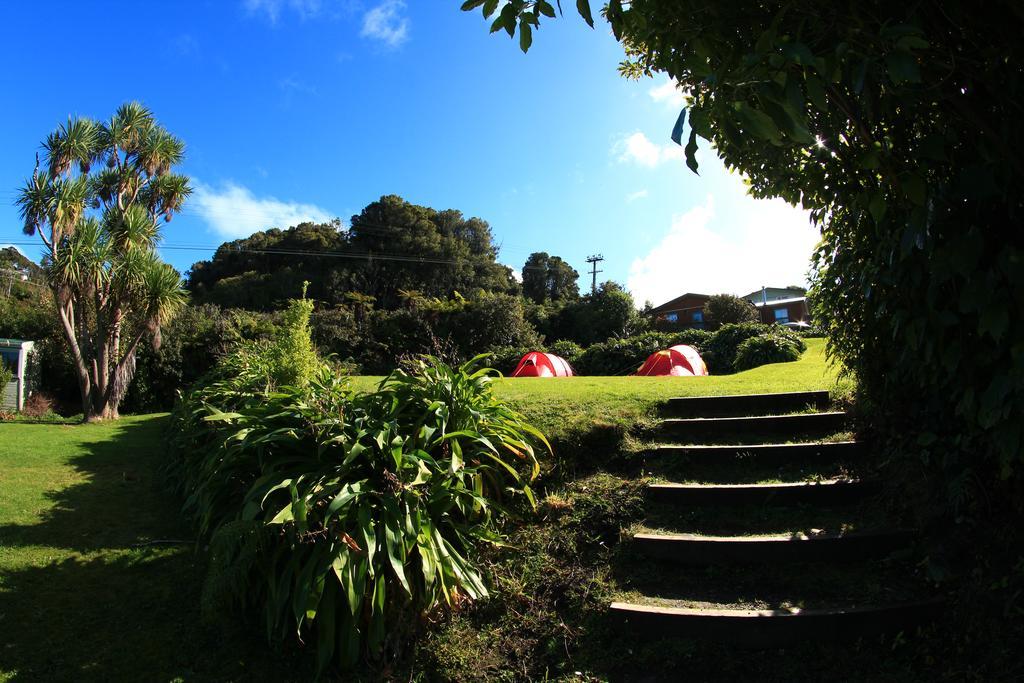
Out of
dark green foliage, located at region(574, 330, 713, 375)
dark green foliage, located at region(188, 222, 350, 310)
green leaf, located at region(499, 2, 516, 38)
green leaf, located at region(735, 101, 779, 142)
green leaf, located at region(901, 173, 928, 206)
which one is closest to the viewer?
green leaf, located at region(735, 101, 779, 142)

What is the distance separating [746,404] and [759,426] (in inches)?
21.0

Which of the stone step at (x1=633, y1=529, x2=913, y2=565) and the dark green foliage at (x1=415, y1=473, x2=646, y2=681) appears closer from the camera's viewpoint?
the dark green foliage at (x1=415, y1=473, x2=646, y2=681)

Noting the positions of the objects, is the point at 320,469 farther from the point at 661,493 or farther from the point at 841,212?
the point at 841,212

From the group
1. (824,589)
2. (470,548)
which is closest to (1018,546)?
(824,589)

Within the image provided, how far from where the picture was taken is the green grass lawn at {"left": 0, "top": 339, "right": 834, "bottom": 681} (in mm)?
2908

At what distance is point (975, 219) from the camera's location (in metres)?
2.03

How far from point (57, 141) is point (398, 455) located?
15758 millimetres

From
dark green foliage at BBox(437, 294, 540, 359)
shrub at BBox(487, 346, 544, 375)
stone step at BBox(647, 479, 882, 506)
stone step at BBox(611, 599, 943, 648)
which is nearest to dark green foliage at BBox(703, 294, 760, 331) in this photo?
dark green foliage at BBox(437, 294, 540, 359)

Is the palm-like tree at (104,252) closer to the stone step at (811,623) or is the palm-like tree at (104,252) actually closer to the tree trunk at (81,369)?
the tree trunk at (81,369)

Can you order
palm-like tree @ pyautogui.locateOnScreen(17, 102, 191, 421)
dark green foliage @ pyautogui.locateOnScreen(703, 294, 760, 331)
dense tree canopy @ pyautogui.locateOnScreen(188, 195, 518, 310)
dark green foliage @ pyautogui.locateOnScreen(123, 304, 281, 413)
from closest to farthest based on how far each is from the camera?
palm-like tree @ pyautogui.locateOnScreen(17, 102, 191, 421)
dark green foliage @ pyautogui.locateOnScreen(123, 304, 281, 413)
dense tree canopy @ pyautogui.locateOnScreen(188, 195, 518, 310)
dark green foliage @ pyautogui.locateOnScreen(703, 294, 760, 331)

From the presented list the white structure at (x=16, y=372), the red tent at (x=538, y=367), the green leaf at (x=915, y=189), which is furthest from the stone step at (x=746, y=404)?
the white structure at (x=16, y=372)

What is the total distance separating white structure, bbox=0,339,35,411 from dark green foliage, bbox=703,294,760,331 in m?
34.3

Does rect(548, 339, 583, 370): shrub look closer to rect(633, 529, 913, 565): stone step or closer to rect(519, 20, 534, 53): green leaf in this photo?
rect(633, 529, 913, 565): stone step

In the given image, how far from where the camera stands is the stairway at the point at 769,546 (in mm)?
2674
